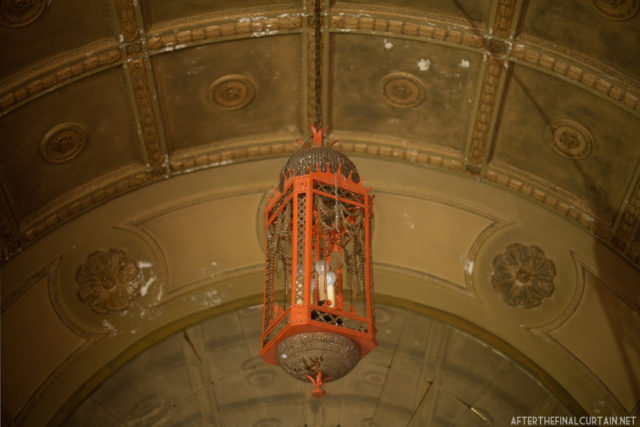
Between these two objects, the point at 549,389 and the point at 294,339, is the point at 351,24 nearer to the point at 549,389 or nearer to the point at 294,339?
the point at 294,339

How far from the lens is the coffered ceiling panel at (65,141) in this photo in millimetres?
7152

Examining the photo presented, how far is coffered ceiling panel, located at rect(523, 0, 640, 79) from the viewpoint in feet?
20.8

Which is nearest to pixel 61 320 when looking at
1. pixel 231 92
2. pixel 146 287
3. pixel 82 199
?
pixel 146 287

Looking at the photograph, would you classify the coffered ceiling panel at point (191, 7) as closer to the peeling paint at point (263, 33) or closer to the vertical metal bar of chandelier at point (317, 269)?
the peeling paint at point (263, 33)

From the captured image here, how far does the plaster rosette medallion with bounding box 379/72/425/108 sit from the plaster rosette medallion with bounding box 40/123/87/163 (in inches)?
125

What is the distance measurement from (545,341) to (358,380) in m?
2.26

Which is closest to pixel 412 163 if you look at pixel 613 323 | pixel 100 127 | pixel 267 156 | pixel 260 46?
pixel 267 156

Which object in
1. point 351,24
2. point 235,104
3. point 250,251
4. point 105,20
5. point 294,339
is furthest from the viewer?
point 250,251

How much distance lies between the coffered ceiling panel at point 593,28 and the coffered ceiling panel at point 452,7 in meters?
0.42

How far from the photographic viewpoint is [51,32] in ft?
21.9

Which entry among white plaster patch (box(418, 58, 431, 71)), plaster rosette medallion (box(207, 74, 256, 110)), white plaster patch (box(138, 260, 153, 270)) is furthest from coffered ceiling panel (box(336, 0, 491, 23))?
white plaster patch (box(138, 260, 153, 270))

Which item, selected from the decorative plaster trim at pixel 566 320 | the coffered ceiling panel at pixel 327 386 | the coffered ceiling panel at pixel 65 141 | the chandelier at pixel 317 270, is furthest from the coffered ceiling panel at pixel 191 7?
the decorative plaster trim at pixel 566 320

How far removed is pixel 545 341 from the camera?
322 inches

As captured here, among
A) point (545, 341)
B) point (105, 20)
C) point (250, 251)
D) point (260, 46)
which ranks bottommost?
point (545, 341)
